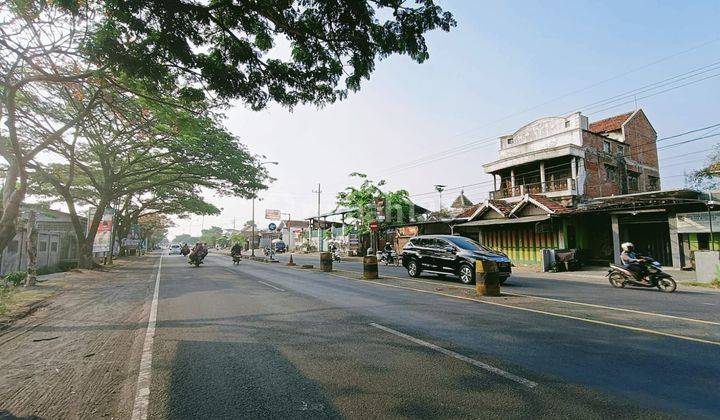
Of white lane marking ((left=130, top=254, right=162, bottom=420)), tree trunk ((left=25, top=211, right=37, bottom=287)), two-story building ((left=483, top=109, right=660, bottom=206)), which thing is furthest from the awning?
tree trunk ((left=25, top=211, right=37, bottom=287))

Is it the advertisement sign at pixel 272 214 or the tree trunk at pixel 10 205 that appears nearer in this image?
the tree trunk at pixel 10 205

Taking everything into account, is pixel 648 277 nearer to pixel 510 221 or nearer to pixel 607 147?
pixel 510 221

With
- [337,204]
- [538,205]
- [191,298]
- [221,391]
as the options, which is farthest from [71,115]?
[337,204]

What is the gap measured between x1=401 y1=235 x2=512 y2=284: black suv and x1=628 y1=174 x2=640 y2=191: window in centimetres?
2315

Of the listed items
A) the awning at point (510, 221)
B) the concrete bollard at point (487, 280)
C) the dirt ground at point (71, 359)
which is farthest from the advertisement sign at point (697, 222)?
the dirt ground at point (71, 359)

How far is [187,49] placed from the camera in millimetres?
6719

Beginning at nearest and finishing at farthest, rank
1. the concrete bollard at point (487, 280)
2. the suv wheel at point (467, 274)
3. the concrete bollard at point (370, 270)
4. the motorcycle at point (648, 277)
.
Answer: the concrete bollard at point (487, 280) < the motorcycle at point (648, 277) < the suv wheel at point (467, 274) < the concrete bollard at point (370, 270)

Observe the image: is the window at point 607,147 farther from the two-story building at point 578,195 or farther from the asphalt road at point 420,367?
the asphalt road at point 420,367

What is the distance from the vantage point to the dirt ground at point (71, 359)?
3.66 m

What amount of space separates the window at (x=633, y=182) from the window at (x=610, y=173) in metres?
2.62

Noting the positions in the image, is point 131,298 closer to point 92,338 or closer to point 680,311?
point 92,338

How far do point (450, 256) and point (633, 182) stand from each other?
2543cm

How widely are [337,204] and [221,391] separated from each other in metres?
38.0

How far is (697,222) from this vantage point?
58.6ft
